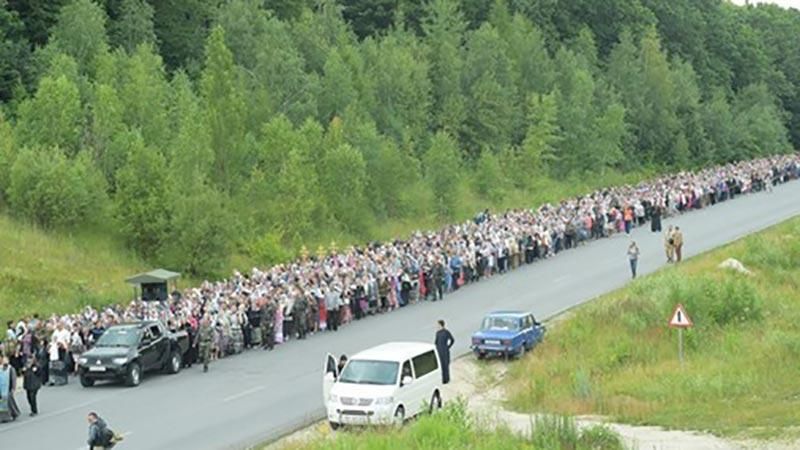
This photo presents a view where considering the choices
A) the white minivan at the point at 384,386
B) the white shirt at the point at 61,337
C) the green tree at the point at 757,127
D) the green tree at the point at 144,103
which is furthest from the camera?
the green tree at the point at 757,127

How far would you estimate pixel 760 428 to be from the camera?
24391 millimetres

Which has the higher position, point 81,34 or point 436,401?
point 81,34

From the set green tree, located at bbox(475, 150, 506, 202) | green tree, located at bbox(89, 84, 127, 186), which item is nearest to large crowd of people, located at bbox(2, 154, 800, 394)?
green tree, located at bbox(89, 84, 127, 186)

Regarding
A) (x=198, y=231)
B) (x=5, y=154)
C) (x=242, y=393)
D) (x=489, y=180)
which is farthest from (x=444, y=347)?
(x=489, y=180)

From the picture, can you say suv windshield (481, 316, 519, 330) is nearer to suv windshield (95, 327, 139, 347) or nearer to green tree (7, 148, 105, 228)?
suv windshield (95, 327, 139, 347)

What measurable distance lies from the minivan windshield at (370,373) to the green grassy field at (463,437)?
2.04m

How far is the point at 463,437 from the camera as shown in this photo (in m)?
20.7

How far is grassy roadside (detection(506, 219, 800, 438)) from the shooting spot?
26969 mm

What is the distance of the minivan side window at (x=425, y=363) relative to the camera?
1037 inches

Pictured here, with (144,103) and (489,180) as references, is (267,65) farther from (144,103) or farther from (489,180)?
(489,180)

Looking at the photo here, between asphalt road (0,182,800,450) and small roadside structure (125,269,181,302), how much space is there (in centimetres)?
414

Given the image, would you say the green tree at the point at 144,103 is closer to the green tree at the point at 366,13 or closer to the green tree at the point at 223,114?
the green tree at the point at 223,114

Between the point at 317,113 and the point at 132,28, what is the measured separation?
427 inches

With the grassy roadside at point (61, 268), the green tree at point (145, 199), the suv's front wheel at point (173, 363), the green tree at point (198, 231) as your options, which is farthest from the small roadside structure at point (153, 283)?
the green tree at point (145, 199)
